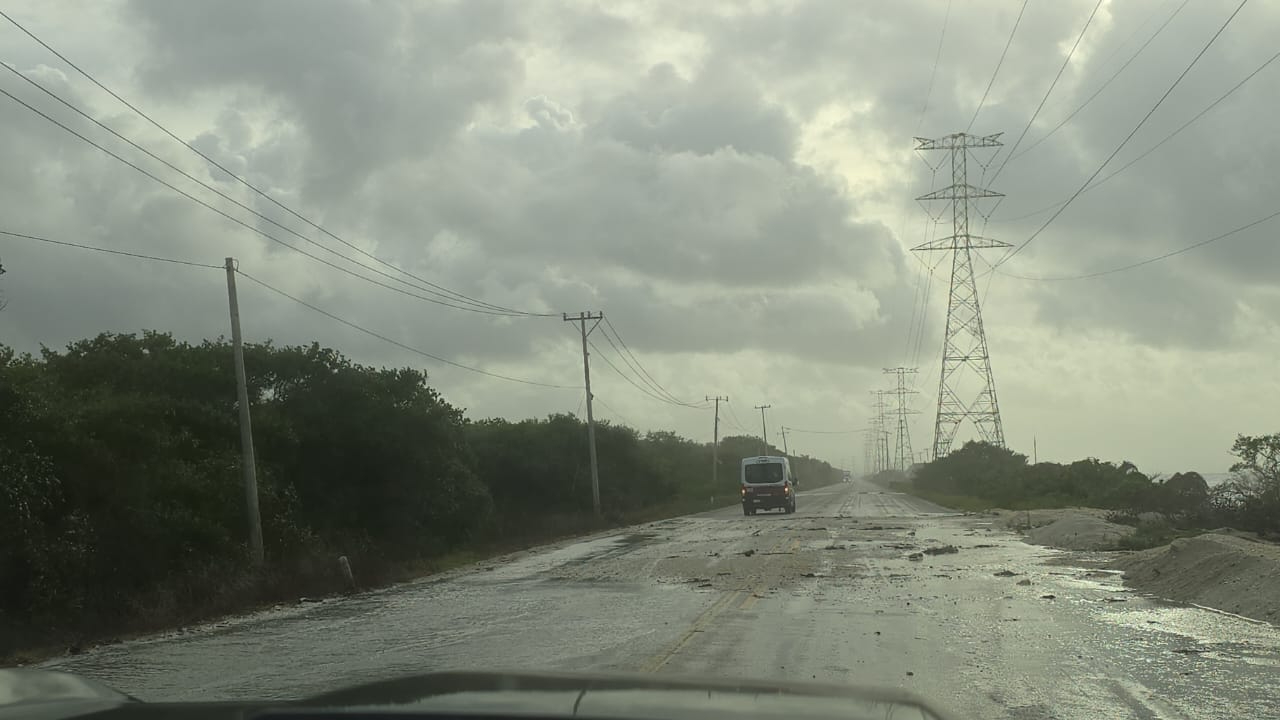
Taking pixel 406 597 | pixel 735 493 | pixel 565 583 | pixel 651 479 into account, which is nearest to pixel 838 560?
pixel 565 583

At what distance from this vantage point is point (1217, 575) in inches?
659

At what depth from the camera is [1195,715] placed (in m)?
8.19

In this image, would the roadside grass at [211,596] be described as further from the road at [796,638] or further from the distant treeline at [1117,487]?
the distant treeline at [1117,487]

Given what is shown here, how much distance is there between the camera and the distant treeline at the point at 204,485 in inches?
691

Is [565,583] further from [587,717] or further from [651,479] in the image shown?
[651,479]

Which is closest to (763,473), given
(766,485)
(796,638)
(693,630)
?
(766,485)

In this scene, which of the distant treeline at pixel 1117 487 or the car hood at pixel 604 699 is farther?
the distant treeline at pixel 1117 487

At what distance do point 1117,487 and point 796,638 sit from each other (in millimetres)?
45110

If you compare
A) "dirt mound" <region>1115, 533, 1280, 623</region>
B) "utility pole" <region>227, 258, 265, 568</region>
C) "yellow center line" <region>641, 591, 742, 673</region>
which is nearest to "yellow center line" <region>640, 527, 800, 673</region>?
"yellow center line" <region>641, 591, 742, 673</region>

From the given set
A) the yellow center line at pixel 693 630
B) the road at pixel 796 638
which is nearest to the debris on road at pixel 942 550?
the road at pixel 796 638

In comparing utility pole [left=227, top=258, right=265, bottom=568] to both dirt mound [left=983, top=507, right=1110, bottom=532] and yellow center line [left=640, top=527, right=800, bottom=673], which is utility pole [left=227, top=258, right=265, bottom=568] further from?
dirt mound [left=983, top=507, right=1110, bottom=532]

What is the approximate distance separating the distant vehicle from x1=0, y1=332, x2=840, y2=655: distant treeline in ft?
27.2

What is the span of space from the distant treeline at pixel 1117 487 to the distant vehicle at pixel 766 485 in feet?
36.8

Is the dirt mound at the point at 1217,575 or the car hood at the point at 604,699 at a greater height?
the car hood at the point at 604,699
